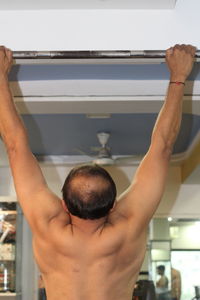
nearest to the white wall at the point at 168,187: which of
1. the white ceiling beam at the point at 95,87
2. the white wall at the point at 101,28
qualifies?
the white ceiling beam at the point at 95,87

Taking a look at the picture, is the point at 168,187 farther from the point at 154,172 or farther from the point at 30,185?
the point at 30,185

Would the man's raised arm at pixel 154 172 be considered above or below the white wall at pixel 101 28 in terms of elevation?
below

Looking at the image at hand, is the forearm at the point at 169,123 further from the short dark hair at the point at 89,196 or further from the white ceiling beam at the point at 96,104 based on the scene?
the white ceiling beam at the point at 96,104

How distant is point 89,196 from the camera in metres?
1.83

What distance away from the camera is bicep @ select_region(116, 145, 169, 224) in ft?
6.18

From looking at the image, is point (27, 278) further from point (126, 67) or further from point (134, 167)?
point (126, 67)

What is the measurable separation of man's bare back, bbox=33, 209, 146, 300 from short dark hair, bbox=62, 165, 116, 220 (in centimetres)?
8

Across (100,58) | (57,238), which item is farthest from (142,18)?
(57,238)

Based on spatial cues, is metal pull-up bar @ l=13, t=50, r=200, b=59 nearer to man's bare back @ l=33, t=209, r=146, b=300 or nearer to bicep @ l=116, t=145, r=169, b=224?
bicep @ l=116, t=145, r=169, b=224

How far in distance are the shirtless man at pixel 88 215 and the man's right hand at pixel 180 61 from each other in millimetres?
106

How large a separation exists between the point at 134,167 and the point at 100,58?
13.6 ft

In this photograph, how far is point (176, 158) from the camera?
591cm

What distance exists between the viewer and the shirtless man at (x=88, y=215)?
1.85m

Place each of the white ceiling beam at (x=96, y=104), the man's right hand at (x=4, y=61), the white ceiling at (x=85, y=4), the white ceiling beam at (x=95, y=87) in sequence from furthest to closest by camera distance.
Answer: the white ceiling beam at (x=96, y=104)
the white ceiling beam at (x=95, y=87)
the white ceiling at (x=85, y=4)
the man's right hand at (x=4, y=61)
